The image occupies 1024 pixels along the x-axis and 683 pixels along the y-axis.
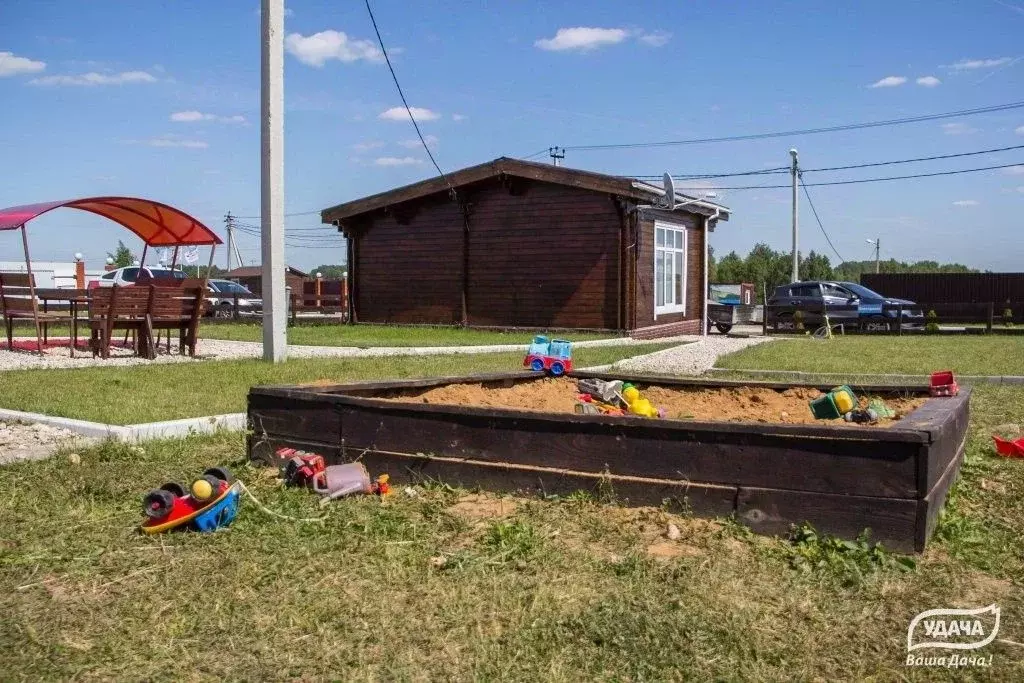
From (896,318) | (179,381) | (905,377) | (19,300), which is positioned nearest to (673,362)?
(905,377)

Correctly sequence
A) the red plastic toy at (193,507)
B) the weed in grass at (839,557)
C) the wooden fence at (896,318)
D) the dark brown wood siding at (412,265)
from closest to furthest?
Result: the weed in grass at (839,557) < the red plastic toy at (193,507) < the dark brown wood siding at (412,265) < the wooden fence at (896,318)

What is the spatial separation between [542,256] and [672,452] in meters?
17.4

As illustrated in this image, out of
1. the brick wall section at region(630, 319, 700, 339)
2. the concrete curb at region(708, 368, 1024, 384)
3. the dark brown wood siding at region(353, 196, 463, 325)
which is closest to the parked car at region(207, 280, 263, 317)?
the dark brown wood siding at region(353, 196, 463, 325)

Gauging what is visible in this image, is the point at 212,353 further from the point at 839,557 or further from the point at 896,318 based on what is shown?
the point at 896,318

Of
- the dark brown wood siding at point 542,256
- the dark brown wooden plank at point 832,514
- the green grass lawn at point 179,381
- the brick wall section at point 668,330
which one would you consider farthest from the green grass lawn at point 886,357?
the dark brown wooden plank at point 832,514

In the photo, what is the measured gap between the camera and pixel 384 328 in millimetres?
22422

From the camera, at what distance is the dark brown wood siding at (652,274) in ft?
69.4

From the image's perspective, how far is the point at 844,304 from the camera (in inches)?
1089

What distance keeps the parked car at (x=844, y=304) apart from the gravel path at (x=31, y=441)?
75.8ft

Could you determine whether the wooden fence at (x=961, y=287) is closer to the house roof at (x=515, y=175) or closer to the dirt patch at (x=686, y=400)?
the house roof at (x=515, y=175)

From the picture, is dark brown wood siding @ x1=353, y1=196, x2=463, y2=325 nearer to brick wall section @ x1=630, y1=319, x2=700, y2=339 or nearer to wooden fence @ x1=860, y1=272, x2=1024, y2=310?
brick wall section @ x1=630, y1=319, x2=700, y2=339

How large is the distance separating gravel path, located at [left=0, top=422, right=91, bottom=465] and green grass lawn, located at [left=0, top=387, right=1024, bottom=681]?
1.21 metres

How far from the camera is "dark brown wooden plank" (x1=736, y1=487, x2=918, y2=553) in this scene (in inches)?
157

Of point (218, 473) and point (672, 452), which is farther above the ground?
point (672, 452)
